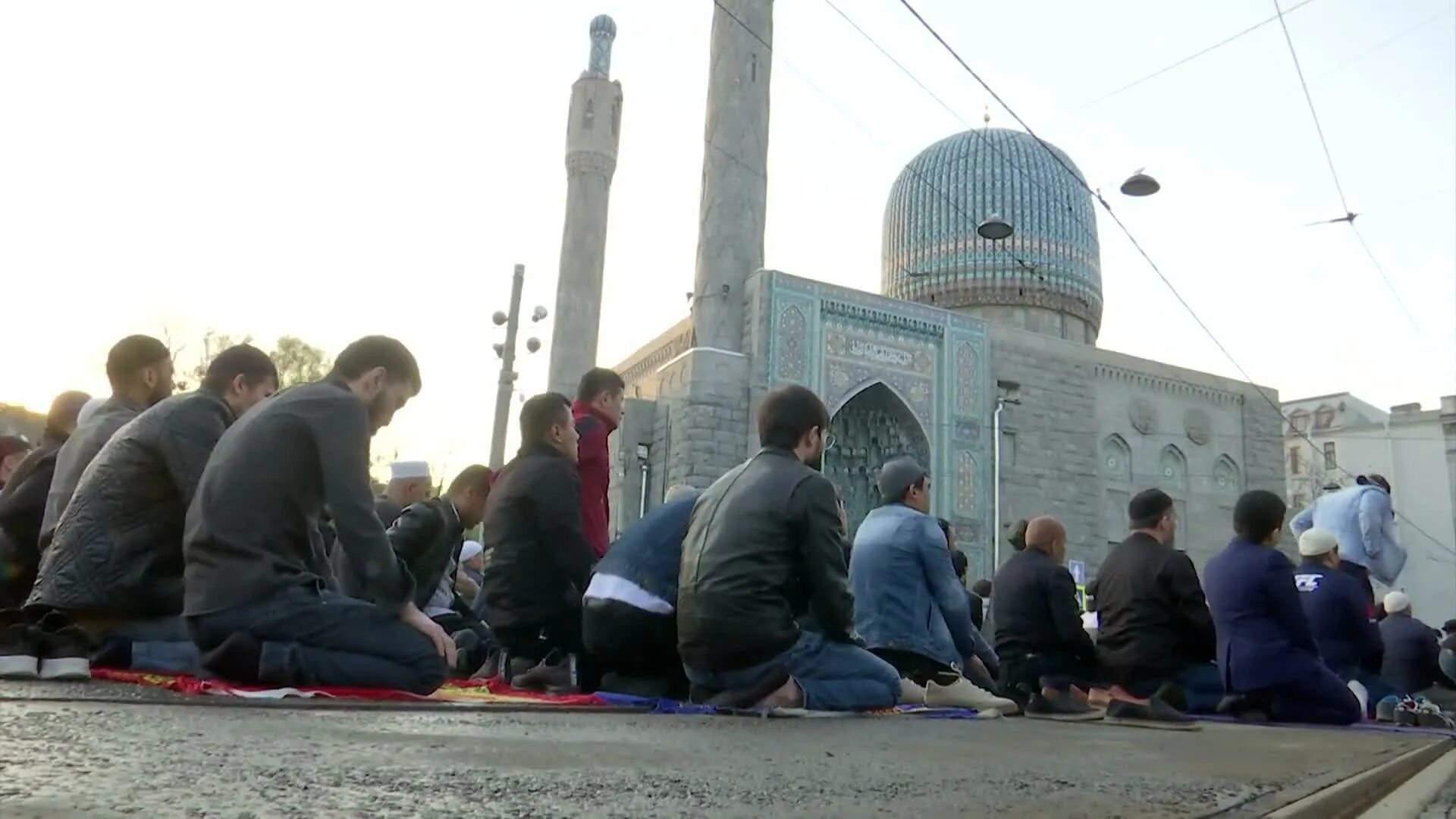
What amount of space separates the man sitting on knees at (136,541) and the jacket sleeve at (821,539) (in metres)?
1.58

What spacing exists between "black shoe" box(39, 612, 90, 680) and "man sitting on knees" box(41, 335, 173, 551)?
1.88 ft

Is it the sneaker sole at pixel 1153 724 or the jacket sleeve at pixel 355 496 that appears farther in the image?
the sneaker sole at pixel 1153 724

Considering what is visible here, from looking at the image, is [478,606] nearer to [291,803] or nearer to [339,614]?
[339,614]

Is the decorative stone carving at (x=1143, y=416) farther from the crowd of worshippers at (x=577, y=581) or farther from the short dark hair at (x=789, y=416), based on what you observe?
the short dark hair at (x=789, y=416)

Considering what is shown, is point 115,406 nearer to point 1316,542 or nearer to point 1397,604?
point 1316,542

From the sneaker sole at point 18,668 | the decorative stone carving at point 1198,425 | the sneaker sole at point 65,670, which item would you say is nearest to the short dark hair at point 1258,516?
the sneaker sole at point 65,670

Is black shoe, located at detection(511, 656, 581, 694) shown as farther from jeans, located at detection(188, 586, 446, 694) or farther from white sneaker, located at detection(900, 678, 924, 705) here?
white sneaker, located at detection(900, 678, 924, 705)

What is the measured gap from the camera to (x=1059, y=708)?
13.5 ft

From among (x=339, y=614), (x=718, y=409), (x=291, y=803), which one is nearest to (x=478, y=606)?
(x=339, y=614)

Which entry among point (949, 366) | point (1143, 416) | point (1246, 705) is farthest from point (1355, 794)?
point (1143, 416)

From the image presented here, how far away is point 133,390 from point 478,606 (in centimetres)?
166

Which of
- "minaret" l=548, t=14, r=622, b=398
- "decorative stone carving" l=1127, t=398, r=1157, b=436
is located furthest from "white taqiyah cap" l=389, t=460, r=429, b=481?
"decorative stone carving" l=1127, t=398, r=1157, b=436

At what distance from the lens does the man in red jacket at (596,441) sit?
439 cm

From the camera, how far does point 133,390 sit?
364cm
